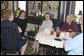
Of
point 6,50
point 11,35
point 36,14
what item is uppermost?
point 36,14

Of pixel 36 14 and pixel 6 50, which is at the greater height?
pixel 36 14

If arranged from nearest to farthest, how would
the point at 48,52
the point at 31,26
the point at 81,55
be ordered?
the point at 81,55 → the point at 48,52 → the point at 31,26

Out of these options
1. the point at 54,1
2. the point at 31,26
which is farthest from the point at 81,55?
the point at 31,26

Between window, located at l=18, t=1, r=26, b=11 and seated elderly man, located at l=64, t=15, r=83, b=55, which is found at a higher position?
window, located at l=18, t=1, r=26, b=11

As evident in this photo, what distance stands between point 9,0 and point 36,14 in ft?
5.64

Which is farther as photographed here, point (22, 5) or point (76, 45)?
point (22, 5)

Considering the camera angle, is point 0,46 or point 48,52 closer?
point 0,46

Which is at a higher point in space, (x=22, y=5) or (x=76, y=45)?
(x=22, y=5)

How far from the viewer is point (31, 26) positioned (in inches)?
220

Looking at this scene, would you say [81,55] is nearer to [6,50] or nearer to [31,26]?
[6,50]

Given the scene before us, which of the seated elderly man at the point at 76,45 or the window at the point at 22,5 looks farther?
the window at the point at 22,5

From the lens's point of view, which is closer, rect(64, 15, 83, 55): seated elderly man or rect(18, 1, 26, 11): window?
rect(64, 15, 83, 55): seated elderly man

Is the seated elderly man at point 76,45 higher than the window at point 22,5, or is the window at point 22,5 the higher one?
the window at point 22,5

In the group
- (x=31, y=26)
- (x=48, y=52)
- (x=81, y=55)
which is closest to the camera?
(x=81, y=55)
